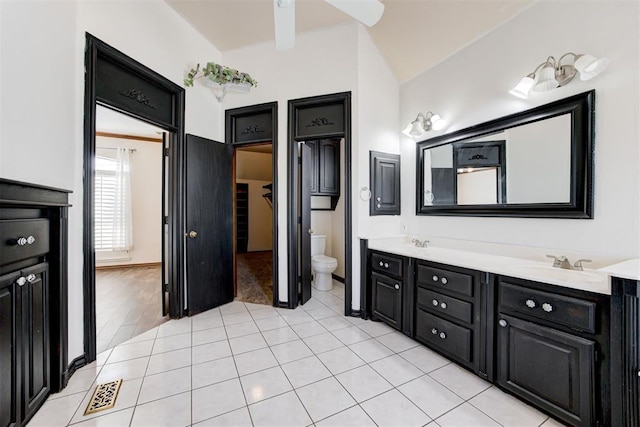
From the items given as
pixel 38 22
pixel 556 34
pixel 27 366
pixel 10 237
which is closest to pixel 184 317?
pixel 27 366

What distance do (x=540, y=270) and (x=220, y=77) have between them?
3273 mm

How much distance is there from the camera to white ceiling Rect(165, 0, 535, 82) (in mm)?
2143

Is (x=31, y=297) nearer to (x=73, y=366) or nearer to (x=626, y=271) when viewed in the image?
(x=73, y=366)

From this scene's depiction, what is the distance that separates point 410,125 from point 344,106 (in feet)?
2.54

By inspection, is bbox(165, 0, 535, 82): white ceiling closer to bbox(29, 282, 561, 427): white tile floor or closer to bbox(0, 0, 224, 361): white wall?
bbox(0, 0, 224, 361): white wall

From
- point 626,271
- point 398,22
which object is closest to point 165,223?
point 398,22

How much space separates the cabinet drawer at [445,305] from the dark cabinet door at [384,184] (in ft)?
3.40

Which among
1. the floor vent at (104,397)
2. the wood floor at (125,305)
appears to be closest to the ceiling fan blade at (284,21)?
the floor vent at (104,397)

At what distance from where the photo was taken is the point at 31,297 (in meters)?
1.35

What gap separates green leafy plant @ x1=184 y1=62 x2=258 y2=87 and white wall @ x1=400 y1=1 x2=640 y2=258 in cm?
215

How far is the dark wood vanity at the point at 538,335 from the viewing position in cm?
114

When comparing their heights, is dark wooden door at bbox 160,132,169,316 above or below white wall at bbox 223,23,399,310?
below

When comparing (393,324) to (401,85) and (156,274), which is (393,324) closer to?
(401,85)

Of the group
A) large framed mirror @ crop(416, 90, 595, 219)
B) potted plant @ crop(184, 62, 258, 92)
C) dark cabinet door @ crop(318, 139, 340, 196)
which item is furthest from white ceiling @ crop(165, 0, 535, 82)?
dark cabinet door @ crop(318, 139, 340, 196)
